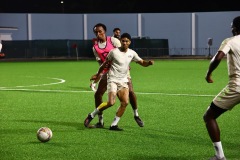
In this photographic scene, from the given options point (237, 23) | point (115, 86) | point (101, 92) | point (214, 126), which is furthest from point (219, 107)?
point (101, 92)

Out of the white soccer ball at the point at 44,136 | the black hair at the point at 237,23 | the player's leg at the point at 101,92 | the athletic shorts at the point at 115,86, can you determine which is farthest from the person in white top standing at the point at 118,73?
the black hair at the point at 237,23

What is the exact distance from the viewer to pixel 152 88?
21062mm

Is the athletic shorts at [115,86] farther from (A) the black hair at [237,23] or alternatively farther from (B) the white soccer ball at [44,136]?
(A) the black hair at [237,23]

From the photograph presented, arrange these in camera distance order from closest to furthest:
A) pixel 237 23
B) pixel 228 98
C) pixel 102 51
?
pixel 237 23 < pixel 228 98 < pixel 102 51

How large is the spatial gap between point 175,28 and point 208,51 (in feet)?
18.3

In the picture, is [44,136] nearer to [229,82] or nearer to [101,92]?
[101,92]

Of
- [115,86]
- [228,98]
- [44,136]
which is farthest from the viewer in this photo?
[115,86]

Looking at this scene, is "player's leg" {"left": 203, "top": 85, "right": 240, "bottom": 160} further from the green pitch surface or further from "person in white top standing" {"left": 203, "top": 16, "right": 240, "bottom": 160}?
the green pitch surface

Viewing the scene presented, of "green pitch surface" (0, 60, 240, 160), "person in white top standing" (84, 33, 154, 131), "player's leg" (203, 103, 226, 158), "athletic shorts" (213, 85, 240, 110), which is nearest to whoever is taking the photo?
"athletic shorts" (213, 85, 240, 110)
